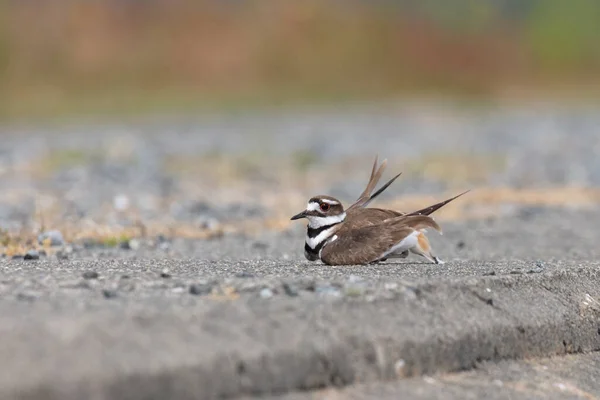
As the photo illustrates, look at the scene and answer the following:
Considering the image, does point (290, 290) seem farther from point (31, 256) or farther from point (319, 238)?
point (31, 256)

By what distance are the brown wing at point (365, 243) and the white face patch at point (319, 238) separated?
0.25 feet

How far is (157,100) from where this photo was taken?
32094 millimetres

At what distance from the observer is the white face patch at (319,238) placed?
19.1ft

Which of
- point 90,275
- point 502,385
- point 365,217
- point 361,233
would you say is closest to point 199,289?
point 90,275

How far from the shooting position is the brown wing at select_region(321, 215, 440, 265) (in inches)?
224

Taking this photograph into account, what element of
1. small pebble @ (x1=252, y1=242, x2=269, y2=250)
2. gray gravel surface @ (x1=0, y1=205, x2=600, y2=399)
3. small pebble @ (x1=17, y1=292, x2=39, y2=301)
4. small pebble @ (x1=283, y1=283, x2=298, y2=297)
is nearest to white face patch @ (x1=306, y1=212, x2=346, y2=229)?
gray gravel surface @ (x1=0, y1=205, x2=600, y2=399)

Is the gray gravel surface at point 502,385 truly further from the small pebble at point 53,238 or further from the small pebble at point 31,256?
the small pebble at point 53,238

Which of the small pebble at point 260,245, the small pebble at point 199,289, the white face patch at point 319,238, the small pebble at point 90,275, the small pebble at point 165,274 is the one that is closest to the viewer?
the small pebble at point 199,289

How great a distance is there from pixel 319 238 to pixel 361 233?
23 centimetres

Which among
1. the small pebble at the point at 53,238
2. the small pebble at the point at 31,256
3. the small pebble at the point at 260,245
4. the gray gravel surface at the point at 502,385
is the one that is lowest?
the gray gravel surface at the point at 502,385

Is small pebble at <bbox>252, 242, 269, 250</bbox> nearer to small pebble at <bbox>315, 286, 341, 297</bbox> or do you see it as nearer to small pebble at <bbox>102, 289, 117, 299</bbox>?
small pebble at <bbox>315, 286, 341, 297</bbox>

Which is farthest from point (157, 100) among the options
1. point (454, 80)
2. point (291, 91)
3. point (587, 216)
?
point (587, 216)

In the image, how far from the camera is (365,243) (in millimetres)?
5695

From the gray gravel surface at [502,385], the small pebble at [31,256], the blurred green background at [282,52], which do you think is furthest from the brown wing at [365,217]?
the blurred green background at [282,52]
